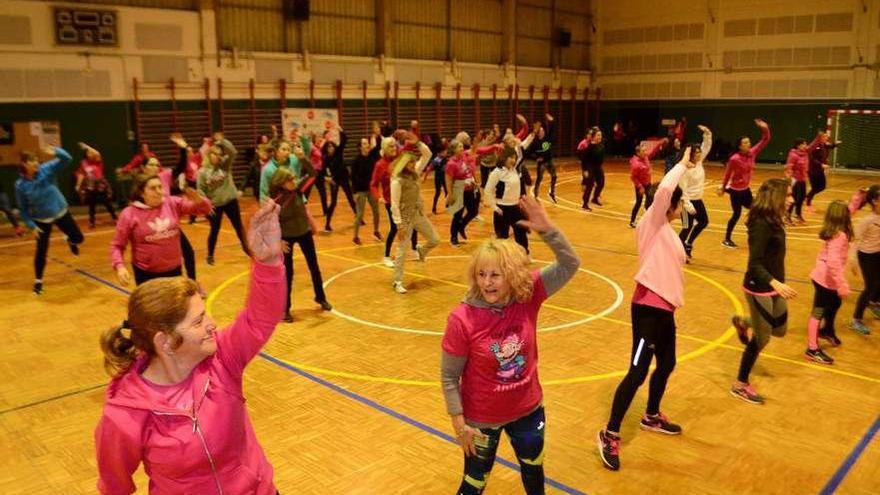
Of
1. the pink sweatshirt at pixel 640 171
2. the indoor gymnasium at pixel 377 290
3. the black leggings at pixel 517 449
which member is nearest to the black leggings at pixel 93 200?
the indoor gymnasium at pixel 377 290

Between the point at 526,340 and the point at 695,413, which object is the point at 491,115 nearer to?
the point at 695,413

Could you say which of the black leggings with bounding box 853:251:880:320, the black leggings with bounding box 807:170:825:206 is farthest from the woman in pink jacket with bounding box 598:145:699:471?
the black leggings with bounding box 807:170:825:206

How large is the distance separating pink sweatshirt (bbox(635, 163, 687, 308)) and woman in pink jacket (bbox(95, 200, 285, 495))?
334cm

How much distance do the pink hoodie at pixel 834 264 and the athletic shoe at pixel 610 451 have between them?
334cm

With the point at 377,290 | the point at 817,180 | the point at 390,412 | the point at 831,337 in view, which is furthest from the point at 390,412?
the point at 817,180

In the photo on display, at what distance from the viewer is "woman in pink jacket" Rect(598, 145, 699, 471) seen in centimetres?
518

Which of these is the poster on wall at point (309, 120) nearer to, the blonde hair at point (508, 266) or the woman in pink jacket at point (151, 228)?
the woman in pink jacket at point (151, 228)

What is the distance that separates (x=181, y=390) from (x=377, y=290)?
792cm

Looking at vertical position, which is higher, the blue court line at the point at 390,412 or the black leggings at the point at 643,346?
the black leggings at the point at 643,346

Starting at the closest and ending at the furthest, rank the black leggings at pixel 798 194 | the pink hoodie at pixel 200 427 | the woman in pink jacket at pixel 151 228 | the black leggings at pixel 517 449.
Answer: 1. the pink hoodie at pixel 200 427
2. the black leggings at pixel 517 449
3. the woman in pink jacket at pixel 151 228
4. the black leggings at pixel 798 194

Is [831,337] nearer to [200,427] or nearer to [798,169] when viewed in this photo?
[200,427]

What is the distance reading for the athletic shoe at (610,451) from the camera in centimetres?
526

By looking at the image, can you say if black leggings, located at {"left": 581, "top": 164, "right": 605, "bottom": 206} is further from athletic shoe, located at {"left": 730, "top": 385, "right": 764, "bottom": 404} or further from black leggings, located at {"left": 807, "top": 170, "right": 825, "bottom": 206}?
athletic shoe, located at {"left": 730, "top": 385, "right": 764, "bottom": 404}

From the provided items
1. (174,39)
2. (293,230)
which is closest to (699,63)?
(174,39)
